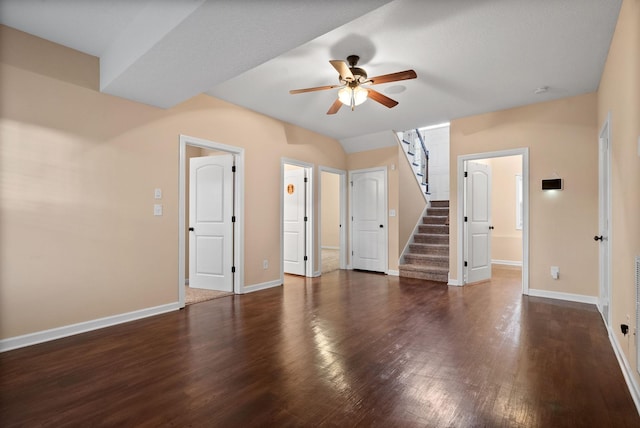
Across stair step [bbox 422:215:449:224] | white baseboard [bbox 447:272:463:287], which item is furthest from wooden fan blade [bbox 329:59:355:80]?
stair step [bbox 422:215:449:224]

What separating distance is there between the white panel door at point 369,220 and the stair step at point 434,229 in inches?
41.3

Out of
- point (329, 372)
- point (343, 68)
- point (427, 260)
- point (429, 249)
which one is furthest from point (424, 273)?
point (343, 68)

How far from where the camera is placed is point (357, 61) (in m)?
3.31

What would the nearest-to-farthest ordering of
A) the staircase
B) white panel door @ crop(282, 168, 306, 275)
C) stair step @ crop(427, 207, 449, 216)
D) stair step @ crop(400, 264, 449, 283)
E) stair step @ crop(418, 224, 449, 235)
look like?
stair step @ crop(400, 264, 449, 283) < the staircase < white panel door @ crop(282, 168, 306, 275) < stair step @ crop(418, 224, 449, 235) < stair step @ crop(427, 207, 449, 216)

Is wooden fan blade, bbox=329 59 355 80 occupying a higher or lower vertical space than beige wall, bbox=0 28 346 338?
higher

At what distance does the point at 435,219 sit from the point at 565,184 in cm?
286

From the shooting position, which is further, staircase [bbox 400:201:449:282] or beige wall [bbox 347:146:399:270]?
beige wall [bbox 347:146:399:270]

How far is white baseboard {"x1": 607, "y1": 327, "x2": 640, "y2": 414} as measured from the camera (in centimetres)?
193

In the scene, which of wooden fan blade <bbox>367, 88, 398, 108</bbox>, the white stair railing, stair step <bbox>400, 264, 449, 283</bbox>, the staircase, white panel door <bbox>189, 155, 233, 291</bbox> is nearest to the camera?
wooden fan blade <bbox>367, 88, 398, 108</bbox>

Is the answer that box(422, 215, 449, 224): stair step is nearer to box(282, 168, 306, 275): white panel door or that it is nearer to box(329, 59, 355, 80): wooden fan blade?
box(282, 168, 306, 275): white panel door

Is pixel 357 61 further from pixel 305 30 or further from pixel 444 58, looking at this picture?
pixel 305 30

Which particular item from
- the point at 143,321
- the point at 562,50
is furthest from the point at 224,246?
the point at 562,50

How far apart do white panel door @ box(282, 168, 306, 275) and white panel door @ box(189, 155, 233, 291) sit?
1.69 m

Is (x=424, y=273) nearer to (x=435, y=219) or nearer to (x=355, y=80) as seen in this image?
(x=435, y=219)
